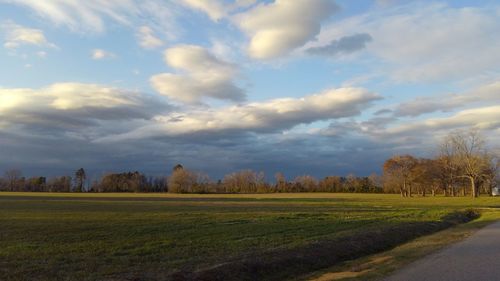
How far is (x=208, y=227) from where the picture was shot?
27.8 metres

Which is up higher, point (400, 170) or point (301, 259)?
point (400, 170)

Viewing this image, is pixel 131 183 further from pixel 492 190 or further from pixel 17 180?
pixel 492 190

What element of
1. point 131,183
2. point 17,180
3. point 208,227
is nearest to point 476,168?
point 208,227

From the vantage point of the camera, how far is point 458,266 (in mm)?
13164

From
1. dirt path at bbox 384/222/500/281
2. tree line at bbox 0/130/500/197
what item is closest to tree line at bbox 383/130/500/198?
tree line at bbox 0/130/500/197

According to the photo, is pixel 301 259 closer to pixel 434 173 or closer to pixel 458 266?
pixel 458 266

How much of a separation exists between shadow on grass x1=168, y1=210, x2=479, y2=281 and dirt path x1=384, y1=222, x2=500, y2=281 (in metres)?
3.07

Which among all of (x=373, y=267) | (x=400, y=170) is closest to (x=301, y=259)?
(x=373, y=267)

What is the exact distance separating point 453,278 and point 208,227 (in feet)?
59.5

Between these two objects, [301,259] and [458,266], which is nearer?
[458,266]

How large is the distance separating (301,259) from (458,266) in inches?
185

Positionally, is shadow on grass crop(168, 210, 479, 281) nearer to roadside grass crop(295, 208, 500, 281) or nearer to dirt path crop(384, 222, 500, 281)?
roadside grass crop(295, 208, 500, 281)

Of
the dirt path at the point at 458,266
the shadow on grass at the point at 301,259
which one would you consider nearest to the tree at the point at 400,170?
the shadow on grass at the point at 301,259

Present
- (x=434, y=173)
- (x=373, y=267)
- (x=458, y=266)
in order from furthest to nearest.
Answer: (x=434, y=173) → (x=373, y=267) → (x=458, y=266)
